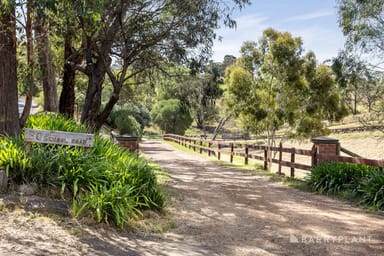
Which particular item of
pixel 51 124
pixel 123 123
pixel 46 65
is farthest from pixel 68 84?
pixel 123 123

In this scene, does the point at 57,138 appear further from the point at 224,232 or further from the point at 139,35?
the point at 139,35

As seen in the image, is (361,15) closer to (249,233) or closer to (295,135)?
(295,135)

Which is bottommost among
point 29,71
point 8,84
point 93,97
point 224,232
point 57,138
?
point 224,232

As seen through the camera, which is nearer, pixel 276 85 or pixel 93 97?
pixel 93 97

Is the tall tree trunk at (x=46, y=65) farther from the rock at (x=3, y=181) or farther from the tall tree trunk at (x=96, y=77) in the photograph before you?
the rock at (x=3, y=181)

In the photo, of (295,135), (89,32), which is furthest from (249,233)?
(295,135)

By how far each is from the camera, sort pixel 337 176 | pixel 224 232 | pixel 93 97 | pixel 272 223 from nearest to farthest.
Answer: pixel 224 232, pixel 272 223, pixel 337 176, pixel 93 97

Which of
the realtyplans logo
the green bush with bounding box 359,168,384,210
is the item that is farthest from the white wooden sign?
the green bush with bounding box 359,168,384,210

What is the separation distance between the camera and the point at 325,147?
10.7 m

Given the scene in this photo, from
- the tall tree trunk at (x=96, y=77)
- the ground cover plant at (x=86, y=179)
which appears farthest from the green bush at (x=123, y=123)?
the ground cover plant at (x=86, y=179)

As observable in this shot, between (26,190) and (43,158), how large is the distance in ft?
1.99

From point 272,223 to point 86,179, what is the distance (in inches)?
121

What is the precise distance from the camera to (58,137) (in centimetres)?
629

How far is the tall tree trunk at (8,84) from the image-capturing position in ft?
23.5
